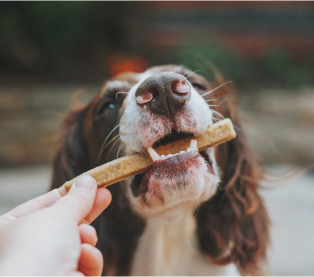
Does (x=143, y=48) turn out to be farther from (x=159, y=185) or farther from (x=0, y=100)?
(x=159, y=185)

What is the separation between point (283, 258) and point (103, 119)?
8.90ft

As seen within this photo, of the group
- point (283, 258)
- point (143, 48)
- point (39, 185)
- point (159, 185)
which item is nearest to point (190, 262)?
point (159, 185)

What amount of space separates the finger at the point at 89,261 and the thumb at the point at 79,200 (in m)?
0.10

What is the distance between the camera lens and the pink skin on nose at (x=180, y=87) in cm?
129

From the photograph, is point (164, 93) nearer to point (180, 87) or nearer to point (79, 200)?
point (180, 87)

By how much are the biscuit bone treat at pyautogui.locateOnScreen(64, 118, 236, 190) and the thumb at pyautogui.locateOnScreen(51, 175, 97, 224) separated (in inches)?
2.8

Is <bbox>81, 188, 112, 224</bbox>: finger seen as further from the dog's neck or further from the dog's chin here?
the dog's neck

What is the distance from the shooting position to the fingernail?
117cm

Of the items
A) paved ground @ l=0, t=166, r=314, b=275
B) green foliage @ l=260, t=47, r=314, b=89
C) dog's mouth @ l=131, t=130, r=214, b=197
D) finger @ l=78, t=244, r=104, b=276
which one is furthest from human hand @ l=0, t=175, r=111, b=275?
green foliage @ l=260, t=47, r=314, b=89

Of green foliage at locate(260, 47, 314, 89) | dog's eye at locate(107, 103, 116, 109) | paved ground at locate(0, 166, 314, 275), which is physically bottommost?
paved ground at locate(0, 166, 314, 275)

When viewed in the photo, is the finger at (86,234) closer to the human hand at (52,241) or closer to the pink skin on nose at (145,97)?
the human hand at (52,241)

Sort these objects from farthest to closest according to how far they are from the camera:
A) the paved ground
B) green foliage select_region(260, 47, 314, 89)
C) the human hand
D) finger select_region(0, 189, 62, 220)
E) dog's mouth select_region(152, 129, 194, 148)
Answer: green foliage select_region(260, 47, 314, 89)
the paved ground
dog's mouth select_region(152, 129, 194, 148)
finger select_region(0, 189, 62, 220)
the human hand

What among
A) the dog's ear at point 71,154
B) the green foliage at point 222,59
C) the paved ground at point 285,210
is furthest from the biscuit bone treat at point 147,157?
the green foliage at point 222,59

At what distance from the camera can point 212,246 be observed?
1978 millimetres
